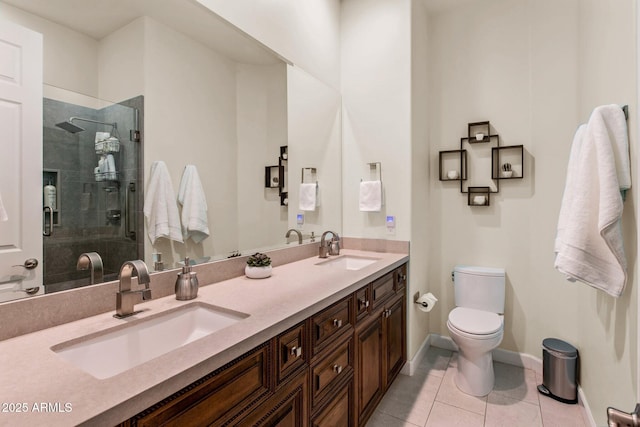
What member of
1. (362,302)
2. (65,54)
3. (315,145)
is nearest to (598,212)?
(362,302)

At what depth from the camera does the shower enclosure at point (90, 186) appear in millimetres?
1055

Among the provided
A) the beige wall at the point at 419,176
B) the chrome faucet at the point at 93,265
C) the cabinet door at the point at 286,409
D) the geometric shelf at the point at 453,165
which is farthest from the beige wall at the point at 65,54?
the geometric shelf at the point at 453,165

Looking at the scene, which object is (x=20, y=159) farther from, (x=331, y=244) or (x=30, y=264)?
(x=331, y=244)

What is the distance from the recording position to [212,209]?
162 cm

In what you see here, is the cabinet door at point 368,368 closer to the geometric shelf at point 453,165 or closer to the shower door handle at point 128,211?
the shower door handle at point 128,211

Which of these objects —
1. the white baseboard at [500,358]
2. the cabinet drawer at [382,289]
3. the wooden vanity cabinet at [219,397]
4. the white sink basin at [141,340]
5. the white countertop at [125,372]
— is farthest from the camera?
the white baseboard at [500,358]

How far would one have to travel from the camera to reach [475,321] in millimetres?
2152

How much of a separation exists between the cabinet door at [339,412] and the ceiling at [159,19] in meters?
1.73

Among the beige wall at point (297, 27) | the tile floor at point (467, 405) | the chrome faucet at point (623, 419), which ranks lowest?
the tile floor at point (467, 405)

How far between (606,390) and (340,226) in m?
1.87

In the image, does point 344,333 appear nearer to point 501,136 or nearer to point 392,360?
point 392,360

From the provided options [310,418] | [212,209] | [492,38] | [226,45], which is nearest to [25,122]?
[212,209]

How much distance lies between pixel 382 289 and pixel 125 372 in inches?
58.0

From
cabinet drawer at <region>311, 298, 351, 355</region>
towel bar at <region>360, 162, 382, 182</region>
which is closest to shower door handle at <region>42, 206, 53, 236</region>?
cabinet drawer at <region>311, 298, 351, 355</region>
